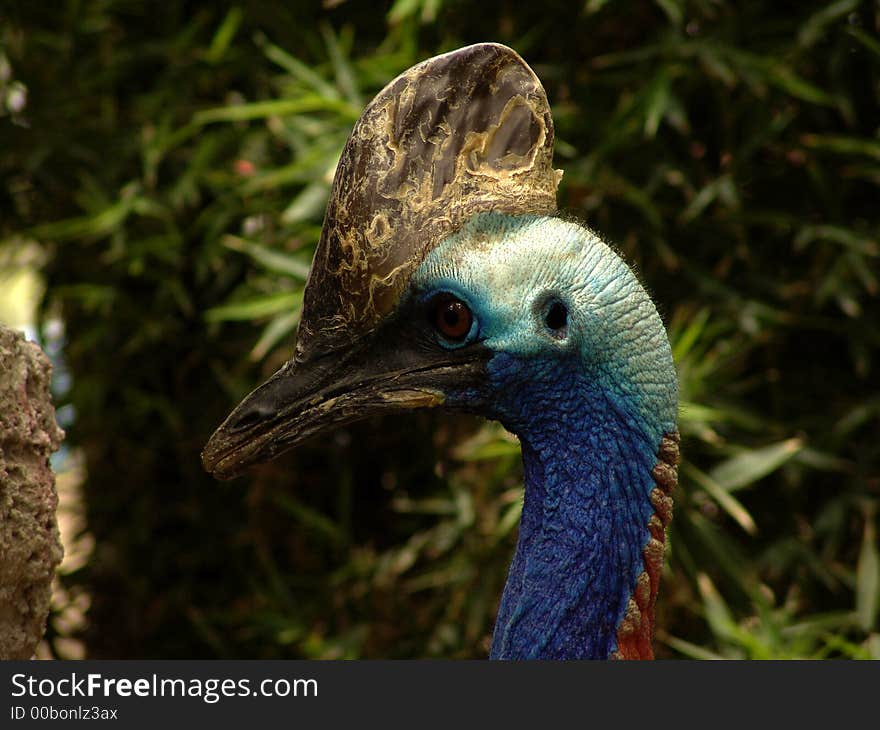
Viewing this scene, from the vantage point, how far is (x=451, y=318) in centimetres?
139

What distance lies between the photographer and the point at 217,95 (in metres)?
3.05

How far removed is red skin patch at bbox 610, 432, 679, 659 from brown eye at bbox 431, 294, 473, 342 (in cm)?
24

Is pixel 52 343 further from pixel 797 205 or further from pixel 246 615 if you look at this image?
pixel 797 205

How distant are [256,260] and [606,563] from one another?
1.50 meters

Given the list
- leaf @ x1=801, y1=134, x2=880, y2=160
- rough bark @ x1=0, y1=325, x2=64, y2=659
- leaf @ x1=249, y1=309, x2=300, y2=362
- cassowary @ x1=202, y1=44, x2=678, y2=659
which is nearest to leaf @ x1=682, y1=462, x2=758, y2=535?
leaf @ x1=801, y1=134, x2=880, y2=160

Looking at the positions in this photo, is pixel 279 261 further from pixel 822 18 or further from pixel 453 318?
pixel 453 318

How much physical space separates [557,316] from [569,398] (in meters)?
0.09

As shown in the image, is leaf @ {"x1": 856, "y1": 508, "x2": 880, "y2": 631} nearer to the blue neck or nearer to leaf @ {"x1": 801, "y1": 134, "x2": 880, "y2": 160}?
leaf @ {"x1": 801, "y1": 134, "x2": 880, "y2": 160}

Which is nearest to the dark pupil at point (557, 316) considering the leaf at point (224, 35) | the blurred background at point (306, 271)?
the blurred background at point (306, 271)

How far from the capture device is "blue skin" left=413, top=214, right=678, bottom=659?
1365 mm

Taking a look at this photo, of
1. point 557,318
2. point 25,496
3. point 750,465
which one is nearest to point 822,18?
point 750,465

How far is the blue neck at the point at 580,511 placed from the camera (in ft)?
4.58

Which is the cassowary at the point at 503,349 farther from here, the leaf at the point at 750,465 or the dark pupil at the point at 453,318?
the leaf at the point at 750,465

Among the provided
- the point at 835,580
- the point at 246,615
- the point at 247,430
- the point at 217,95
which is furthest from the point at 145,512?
the point at 247,430
